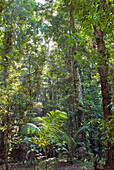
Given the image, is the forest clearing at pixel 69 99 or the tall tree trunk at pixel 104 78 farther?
the tall tree trunk at pixel 104 78

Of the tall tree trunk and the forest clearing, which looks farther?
the tall tree trunk

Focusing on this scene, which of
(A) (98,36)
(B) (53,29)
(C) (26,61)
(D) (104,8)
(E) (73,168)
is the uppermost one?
(B) (53,29)

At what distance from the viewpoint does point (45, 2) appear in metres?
10.4

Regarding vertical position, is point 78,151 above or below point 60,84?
below

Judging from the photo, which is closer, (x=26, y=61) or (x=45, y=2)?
(x=26, y=61)

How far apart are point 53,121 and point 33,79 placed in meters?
3.44

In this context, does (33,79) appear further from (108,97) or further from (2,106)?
(108,97)

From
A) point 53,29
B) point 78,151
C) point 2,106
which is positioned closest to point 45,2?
point 53,29

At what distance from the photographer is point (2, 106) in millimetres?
4621

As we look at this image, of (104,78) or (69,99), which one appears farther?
(69,99)

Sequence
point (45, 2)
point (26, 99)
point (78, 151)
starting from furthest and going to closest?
point (45, 2) < point (78, 151) < point (26, 99)

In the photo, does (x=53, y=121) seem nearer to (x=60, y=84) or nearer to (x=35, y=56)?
(x=35, y=56)

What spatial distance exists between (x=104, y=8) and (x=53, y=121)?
2732 mm

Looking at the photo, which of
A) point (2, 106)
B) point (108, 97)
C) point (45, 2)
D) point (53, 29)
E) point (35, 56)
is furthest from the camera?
point (45, 2)
